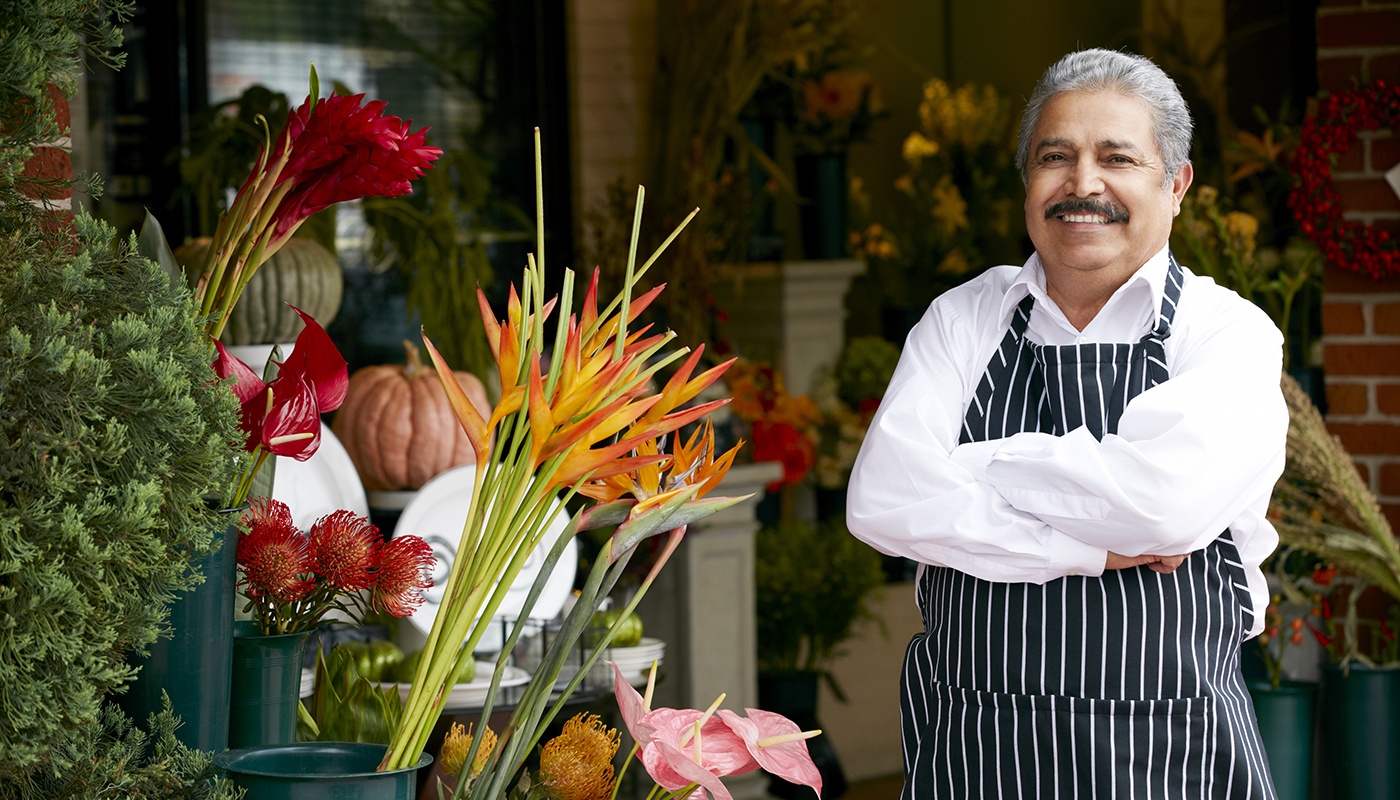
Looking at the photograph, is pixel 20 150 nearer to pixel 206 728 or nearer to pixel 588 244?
pixel 206 728

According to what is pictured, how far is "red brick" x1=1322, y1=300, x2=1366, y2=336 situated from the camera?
3.31 meters

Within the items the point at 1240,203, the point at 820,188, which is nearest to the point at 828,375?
the point at 820,188

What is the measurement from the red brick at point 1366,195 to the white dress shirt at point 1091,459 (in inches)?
66.5

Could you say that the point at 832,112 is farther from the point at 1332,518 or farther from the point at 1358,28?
the point at 1332,518

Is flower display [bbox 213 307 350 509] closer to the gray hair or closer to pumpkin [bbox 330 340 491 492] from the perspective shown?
the gray hair

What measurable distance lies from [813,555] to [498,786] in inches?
131

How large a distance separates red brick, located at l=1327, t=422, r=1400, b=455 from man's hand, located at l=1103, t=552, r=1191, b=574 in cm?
181

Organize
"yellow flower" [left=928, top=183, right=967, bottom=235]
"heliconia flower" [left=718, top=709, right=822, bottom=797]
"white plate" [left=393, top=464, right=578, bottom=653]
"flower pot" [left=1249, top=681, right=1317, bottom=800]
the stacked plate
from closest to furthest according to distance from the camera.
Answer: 1. "heliconia flower" [left=718, top=709, right=822, bottom=797]
2. "white plate" [left=393, top=464, right=578, bottom=653]
3. the stacked plate
4. "flower pot" [left=1249, top=681, right=1317, bottom=800]
5. "yellow flower" [left=928, top=183, right=967, bottom=235]

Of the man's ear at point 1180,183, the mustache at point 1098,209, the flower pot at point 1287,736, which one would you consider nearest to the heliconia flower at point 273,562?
the mustache at point 1098,209

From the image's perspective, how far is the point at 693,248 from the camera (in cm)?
424

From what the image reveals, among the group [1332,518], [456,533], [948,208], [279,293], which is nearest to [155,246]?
[456,533]

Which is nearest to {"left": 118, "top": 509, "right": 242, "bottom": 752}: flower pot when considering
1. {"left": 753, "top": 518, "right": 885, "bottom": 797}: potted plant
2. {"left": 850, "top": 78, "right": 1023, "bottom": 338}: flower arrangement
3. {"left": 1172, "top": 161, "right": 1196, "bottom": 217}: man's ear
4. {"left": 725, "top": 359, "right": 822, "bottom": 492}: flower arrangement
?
{"left": 1172, "top": 161, "right": 1196, "bottom": 217}: man's ear

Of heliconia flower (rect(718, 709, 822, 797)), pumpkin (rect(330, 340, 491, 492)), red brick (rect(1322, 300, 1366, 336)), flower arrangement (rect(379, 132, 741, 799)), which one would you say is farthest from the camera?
red brick (rect(1322, 300, 1366, 336))

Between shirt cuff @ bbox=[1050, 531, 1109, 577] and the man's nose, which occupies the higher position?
the man's nose
